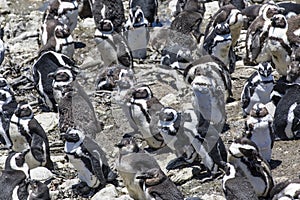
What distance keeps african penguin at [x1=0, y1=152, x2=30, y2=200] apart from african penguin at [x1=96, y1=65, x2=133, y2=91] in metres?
2.80

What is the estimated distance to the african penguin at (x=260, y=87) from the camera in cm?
1259

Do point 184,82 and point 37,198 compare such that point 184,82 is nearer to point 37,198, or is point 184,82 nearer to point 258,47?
point 258,47

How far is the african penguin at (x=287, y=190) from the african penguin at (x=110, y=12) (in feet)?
22.1

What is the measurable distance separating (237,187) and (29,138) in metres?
3.40

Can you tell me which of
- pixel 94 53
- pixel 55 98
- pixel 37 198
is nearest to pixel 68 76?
pixel 55 98

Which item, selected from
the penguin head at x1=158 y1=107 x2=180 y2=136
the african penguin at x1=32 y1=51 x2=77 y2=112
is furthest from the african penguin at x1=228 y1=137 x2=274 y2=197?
the african penguin at x1=32 y1=51 x2=77 y2=112

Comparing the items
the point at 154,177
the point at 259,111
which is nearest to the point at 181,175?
the point at 154,177

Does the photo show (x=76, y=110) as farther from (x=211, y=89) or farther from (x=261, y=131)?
(x=261, y=131)

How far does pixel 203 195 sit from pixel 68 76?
3606mm

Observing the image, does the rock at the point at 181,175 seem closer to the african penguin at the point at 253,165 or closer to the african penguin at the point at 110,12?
the african penguin at the point at 253,165

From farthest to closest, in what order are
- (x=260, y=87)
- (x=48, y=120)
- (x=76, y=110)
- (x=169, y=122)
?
(x=48, y=120) → (x=76, y=110) → (x=260, y=87) → (x=169, y=122)

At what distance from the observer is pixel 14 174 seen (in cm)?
1117

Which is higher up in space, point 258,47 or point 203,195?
point 258,47

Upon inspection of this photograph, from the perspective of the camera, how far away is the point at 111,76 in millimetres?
14250
